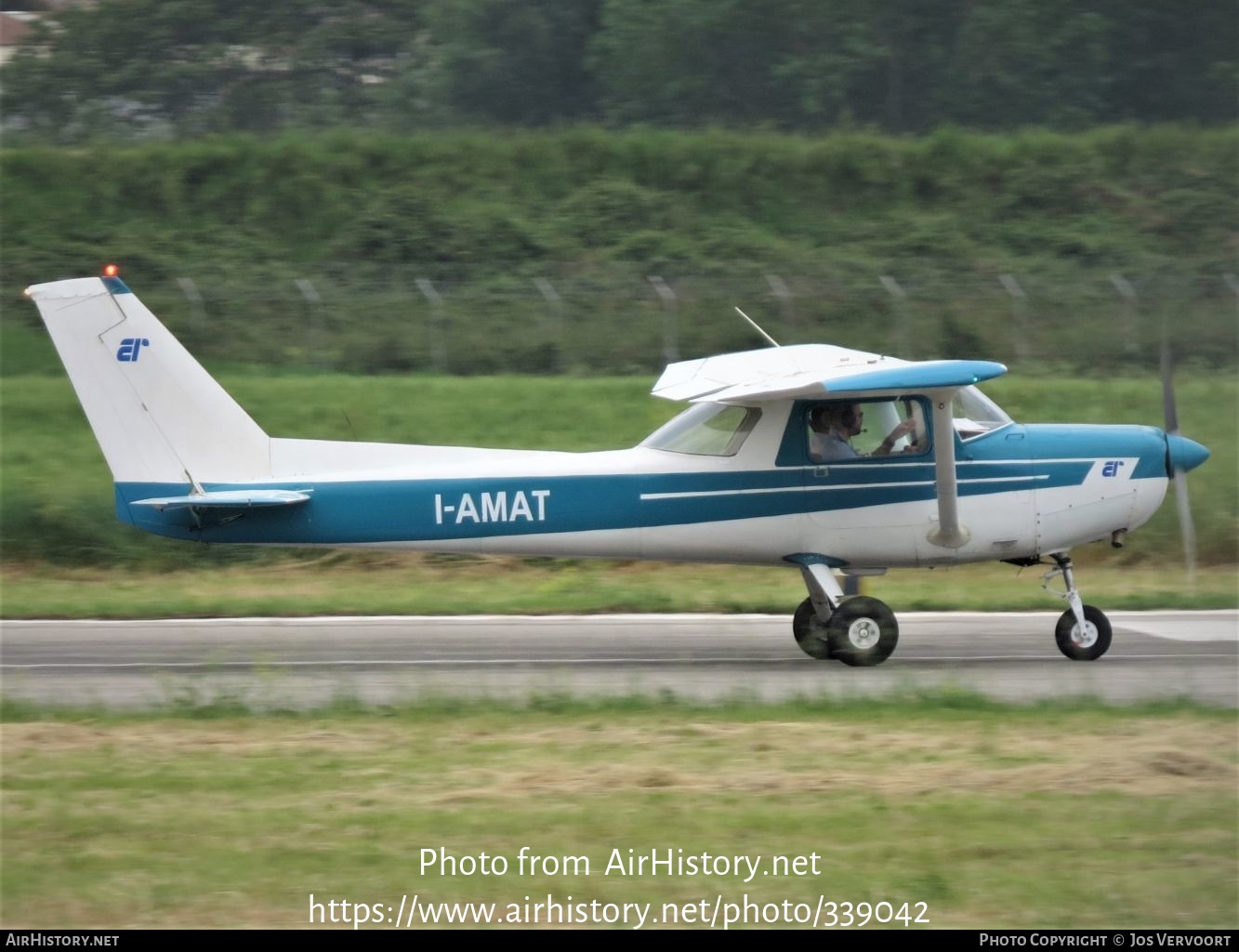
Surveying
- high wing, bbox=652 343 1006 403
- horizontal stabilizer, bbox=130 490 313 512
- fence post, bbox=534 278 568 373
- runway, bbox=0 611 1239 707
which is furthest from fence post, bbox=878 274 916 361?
horizontal stabilizer, bbox=130 490 313 512

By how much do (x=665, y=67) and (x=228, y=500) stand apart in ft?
114

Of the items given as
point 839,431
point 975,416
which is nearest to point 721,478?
point 839,431

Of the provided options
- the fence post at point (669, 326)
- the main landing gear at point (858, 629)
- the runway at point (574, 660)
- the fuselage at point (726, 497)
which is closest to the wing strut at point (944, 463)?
the fuselage at point (726, 497)

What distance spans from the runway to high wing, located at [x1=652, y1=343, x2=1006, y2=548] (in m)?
1.58

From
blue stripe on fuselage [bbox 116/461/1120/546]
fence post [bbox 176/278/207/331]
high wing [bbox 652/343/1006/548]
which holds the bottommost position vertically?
blue stripe on fuselage [bbox 116/461/1120/546]

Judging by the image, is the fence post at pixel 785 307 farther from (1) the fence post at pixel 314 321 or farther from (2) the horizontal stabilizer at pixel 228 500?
(2) the horizontal stabilizer at pixel 228 500

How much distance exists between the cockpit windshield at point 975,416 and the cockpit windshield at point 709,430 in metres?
1.82

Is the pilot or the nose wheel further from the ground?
the pilot

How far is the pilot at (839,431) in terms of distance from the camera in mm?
13380

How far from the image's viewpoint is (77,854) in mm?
7320

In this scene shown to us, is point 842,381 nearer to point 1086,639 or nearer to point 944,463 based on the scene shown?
point 944,463

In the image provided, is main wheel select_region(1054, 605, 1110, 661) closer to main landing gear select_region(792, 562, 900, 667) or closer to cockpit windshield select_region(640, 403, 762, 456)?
main landing gear select_region(792, 562, 900, 667)

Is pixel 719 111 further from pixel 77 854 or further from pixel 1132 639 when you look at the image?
pixel 77 854

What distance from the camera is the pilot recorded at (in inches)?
527
